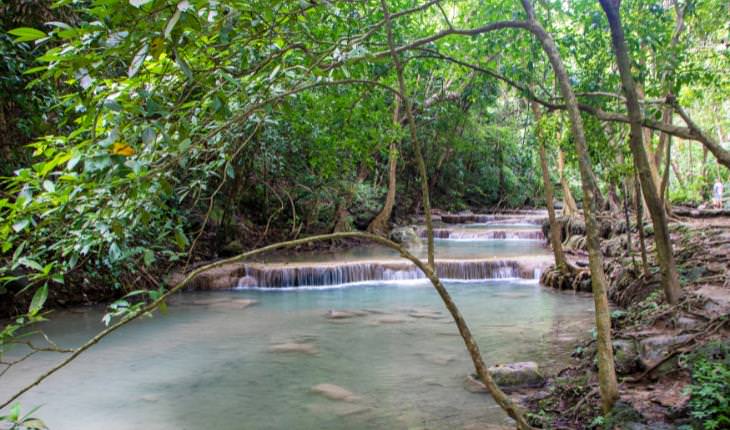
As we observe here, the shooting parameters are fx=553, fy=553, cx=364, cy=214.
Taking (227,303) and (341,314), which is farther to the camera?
(227,303)

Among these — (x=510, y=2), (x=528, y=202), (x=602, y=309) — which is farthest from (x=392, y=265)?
(x=528, y=202)

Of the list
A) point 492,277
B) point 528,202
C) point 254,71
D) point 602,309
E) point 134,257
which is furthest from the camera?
point 528,202

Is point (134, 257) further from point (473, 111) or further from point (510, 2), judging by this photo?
point (473, 111)

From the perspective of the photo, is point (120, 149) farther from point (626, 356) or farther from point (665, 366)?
point (626, 356)

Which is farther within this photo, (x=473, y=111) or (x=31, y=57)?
(x=473, y=111)

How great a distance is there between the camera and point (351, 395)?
6410 mm

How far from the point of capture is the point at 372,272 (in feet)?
47.2

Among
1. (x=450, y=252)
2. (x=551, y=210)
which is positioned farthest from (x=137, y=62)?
(x=450, y=252)

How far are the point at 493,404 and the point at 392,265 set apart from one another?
853 cm

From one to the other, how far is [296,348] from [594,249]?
556 centimetres

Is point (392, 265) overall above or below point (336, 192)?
below

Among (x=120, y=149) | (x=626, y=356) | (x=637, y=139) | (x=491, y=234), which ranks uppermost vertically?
(x=637, y=139)

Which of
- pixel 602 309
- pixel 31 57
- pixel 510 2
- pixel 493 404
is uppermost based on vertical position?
pixel 510 2

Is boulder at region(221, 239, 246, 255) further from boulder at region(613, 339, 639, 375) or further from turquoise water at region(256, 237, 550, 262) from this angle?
boulder at region(613, 339, 639, 375)
